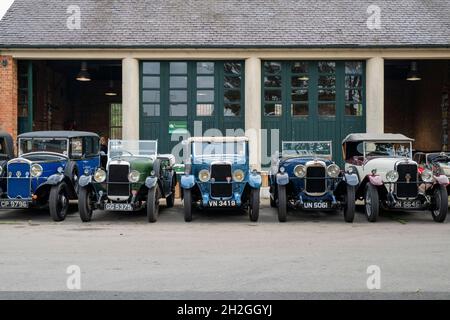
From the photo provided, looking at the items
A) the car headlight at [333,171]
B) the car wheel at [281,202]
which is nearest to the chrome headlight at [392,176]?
the car headlight at [333,171]

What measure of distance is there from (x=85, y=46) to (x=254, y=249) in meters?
10.7

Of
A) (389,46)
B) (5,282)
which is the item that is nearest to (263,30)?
(389,46)

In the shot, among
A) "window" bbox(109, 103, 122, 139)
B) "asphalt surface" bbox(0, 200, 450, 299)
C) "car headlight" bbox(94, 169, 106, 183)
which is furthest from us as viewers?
"window" bbox(109, 103, 122, 139)

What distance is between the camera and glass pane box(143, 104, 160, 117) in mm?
16922

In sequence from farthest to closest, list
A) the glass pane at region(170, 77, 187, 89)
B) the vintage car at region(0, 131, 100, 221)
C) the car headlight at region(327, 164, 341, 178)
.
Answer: the glass pane at region(170, 77, 187, 89) → the car headlight at region(327, 164, 341, 178) → the vintage car at region(0, 131, 100, 221)

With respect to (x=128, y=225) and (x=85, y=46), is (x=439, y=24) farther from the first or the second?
(x=128, y=225)

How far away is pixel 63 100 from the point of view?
74.4 ft

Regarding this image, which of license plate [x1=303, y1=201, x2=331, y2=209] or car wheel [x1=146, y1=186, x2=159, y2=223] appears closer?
car wheel [x1=146, y1=186, x2=159, y2=223]

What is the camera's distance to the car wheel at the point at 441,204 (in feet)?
34.5

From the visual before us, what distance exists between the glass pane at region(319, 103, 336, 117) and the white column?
217cm

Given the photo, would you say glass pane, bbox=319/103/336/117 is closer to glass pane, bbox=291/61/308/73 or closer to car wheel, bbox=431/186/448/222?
glass pane, bbox=291/61/308/73

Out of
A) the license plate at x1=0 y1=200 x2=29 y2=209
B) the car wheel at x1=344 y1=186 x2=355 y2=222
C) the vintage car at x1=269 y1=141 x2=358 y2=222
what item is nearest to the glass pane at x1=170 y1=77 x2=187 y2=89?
the vintage car at x1=269 y1=141 x2=358 y2=222

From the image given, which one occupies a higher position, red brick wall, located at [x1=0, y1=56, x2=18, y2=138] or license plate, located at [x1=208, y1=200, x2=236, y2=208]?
red brick wall, located at [x1=0, y1=56, x2=18, y2=138]

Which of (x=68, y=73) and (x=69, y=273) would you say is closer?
(x=69, y=273)
